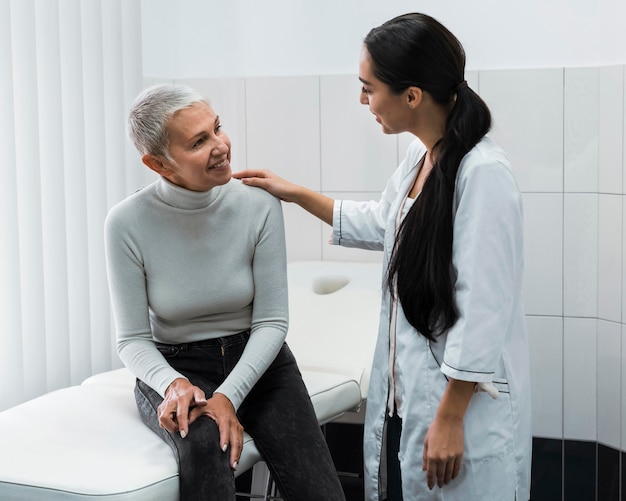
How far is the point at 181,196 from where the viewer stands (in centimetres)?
188

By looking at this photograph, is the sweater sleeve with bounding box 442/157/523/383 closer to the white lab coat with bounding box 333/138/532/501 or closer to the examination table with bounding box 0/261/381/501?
the white lab coat with bounding box 333/138/532/501

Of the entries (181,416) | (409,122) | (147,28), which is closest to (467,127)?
(409,122)

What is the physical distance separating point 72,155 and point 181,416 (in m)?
1.17

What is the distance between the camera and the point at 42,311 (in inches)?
95.9

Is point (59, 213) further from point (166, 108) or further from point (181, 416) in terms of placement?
point (181, 416)

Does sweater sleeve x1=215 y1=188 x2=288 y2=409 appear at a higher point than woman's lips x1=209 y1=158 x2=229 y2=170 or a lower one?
lower

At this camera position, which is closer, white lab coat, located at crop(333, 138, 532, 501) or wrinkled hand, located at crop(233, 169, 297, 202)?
white lab coat, located at crop(333, 138, 532, 501)

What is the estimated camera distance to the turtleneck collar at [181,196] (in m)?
1.88

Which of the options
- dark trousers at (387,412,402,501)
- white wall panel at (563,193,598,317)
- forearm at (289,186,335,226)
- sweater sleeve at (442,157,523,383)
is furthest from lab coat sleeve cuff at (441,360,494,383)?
white wall panel at (563,193,598,317)

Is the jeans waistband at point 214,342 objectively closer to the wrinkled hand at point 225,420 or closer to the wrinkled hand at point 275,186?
the wrinkled hand at point 225,420

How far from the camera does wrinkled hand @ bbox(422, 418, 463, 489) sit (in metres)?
1.66

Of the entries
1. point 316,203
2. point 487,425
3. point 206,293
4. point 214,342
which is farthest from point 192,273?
point 487,425

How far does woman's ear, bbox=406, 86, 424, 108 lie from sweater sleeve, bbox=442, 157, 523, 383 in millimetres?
176

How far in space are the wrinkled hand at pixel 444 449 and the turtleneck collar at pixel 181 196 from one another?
68 cm
